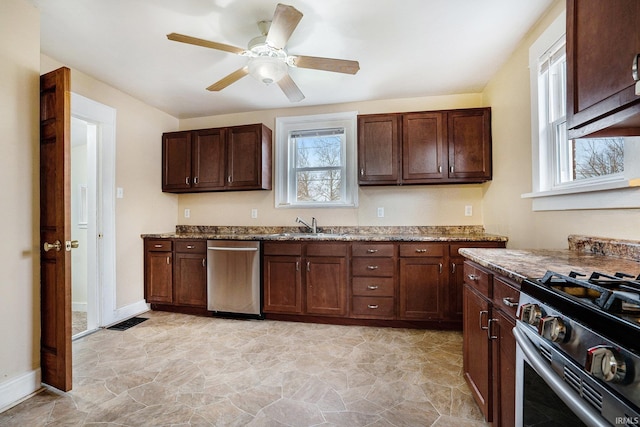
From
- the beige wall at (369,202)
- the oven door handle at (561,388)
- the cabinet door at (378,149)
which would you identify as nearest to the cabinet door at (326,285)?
the beige wall at (369,202)

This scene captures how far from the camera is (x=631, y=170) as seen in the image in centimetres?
138

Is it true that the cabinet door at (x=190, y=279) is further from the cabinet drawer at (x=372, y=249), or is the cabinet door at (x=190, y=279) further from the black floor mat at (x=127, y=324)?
the cabinet drawer at (x=372, y=249)

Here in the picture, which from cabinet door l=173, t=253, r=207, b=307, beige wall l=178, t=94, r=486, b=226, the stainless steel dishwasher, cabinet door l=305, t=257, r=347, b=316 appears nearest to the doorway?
cabinet door l=173, t=253, r=207, b=307

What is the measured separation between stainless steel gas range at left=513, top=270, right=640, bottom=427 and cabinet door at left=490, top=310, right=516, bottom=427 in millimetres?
136

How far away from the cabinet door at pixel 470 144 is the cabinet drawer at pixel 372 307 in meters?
1.47

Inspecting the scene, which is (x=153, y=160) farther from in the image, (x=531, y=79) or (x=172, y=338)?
(x=531, y=79)

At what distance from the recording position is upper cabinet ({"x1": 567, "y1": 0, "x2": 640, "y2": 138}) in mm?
909

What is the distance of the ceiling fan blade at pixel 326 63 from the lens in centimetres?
206

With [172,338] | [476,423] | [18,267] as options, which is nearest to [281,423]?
[476,423]

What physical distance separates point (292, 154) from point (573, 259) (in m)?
2.99

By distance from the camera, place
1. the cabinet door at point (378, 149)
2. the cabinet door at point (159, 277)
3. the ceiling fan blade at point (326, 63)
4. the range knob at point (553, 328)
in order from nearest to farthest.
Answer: the range knob at point (553, 328) < the ceiling fan blade at point (326, 63) < the cabinet door at point (378, 149) < the cabinet door at point (159, 277)

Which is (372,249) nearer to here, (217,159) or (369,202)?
(369,202)

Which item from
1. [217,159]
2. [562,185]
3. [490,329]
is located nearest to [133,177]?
[217,159]

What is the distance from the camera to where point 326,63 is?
83.0 inches
